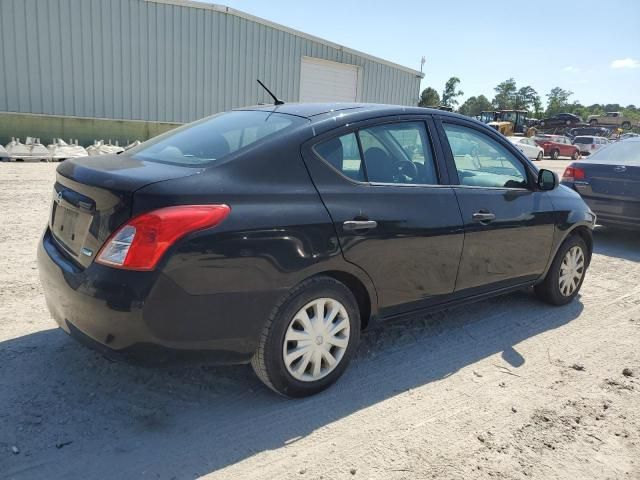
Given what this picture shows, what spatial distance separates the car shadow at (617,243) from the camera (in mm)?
7045

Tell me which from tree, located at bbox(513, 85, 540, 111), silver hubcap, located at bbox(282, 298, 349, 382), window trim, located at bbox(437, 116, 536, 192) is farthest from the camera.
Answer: tree, located at bbox(513, 85, 540, 111)

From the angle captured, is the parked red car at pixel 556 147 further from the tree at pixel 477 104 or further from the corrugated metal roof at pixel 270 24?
the tree at pixel 477 104

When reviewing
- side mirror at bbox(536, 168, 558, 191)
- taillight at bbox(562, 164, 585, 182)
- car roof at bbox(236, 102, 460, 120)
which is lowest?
taillight at bbox(562, 164, 585, 182)

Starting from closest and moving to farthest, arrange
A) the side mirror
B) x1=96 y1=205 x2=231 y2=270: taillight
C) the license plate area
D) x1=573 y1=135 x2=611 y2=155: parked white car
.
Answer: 1. x1=96 y1=205 x2=231 y2=270: taillight
2. the license plate area
3. the side mirror
4. x1=573 y1=135 x2=611 y2=155: parked white car

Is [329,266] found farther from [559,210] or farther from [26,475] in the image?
[559,210]

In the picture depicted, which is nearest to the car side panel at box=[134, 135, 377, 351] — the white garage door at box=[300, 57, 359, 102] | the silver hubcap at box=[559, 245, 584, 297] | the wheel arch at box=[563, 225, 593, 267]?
the silver hubcap at box=[559, 245, 584, 297]

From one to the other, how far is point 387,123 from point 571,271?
8.29ft

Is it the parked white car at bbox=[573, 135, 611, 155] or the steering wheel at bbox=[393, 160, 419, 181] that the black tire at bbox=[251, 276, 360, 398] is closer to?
the steering wheel at bbox=[393, 160, 419, 181]

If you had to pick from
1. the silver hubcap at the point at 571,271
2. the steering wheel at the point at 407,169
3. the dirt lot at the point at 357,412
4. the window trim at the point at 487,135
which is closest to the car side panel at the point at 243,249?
the dirt lot at the point at 357,412

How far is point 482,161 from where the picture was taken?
13.2 feet

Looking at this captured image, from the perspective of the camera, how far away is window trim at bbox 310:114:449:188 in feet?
9.95

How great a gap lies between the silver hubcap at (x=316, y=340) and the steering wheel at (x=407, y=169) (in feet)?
3.24

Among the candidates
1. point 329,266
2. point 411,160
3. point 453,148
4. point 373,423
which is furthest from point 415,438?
point 453,148

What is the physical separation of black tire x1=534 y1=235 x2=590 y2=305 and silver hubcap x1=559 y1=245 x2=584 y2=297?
0.04 metres
